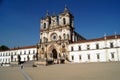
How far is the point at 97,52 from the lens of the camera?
47562 millimetres

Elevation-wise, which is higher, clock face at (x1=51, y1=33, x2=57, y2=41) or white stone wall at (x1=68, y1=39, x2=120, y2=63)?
clock face at (x1=51, y1=33, x2=57, y2=41)

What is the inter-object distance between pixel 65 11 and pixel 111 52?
21821 mm

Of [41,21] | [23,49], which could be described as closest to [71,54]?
[41,21]

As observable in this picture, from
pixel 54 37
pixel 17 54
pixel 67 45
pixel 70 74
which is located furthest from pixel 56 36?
pixel 70 74

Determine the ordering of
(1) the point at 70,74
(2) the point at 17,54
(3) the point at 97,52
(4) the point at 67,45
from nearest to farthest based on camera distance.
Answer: (1) the point at 70,74 < (3) the point at 97,52 < (4) the point at 67,45 < (2) the point at 17,54

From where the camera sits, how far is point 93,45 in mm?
48812

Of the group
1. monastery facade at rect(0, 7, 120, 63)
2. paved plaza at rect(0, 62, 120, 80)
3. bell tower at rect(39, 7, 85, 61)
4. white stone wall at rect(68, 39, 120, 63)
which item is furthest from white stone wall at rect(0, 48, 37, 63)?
paved plaza at rect(0, 62, 120, 80)

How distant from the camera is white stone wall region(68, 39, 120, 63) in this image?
44969 millimetres

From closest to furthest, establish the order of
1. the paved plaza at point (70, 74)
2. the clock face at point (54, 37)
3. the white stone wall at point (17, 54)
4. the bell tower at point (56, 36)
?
the paved plaza at point (70, 74) < the bell tower at point (56, 36) < the clock face at point (54, 37) < the white stone wall at point (17, 54)

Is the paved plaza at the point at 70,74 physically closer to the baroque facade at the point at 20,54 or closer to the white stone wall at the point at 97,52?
the white stone wall at the point at 97,52

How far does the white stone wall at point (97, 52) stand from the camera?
4497 cm

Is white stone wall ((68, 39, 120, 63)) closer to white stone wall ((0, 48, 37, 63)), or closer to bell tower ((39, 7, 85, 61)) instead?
→ bell tower ((39, 7, 85, 61))

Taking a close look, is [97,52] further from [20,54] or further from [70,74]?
[20,54]

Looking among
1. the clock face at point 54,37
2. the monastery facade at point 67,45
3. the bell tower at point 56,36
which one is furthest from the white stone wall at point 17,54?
the clock face at point 54,37
